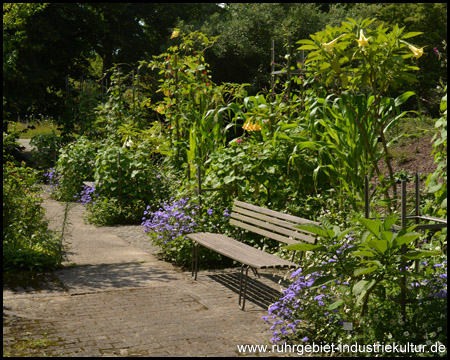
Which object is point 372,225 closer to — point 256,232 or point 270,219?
point 270,219

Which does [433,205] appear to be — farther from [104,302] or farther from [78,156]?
[78,156]

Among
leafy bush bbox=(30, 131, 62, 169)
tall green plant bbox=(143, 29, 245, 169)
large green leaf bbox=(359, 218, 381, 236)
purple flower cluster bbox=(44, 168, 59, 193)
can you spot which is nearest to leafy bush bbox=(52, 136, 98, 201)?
purple flower cluster bbox=(44, 168, 59, 193)

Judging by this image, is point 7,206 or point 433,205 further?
point 7,206

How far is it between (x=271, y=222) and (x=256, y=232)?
11.7 inches

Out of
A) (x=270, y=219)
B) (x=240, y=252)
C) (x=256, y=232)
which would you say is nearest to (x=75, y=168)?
(x=256, y=232)

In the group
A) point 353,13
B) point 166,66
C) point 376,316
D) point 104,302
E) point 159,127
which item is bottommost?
point 104,302

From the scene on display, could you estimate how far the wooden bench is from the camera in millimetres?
5004

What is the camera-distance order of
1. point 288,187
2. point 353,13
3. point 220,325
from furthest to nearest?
point 353,13 → point 288,187 → point 220,325

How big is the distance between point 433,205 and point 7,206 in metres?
4.63

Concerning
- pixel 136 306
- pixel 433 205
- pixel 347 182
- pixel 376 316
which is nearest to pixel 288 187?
pixel 347 182

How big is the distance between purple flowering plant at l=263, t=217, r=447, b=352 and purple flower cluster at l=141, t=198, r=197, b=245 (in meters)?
2.48

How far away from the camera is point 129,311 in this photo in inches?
194

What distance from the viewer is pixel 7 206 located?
21.4 ft

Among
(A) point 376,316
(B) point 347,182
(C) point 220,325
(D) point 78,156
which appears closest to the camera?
(A) point 376,316
